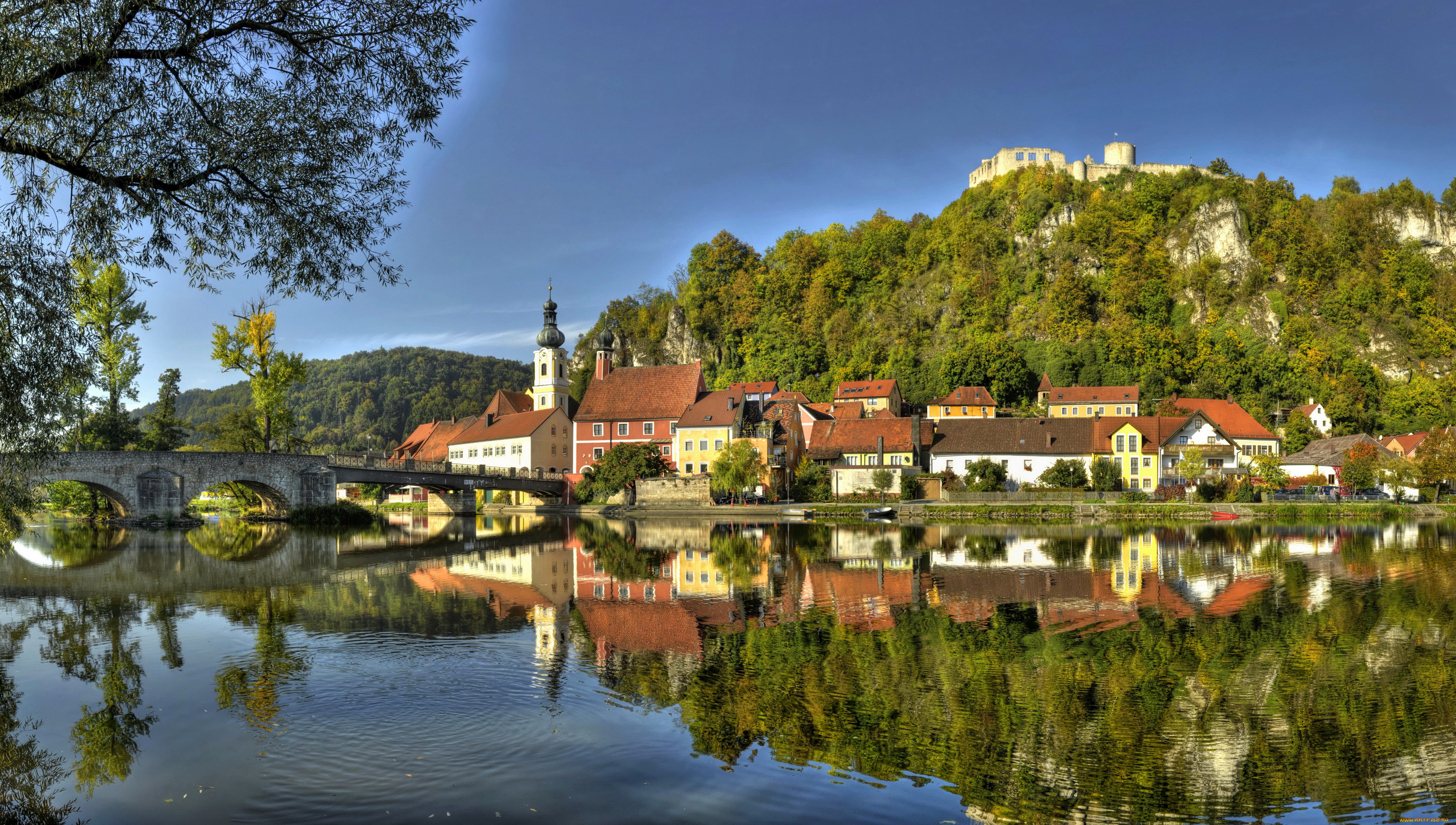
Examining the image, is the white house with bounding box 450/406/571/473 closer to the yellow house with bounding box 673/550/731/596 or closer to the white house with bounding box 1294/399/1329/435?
the yellow house with bounding box 673/550/731/596

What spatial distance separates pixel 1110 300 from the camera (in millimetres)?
105688

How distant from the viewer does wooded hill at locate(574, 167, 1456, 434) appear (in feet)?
311

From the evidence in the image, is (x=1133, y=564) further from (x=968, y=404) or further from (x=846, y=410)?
(x=968, y=404)

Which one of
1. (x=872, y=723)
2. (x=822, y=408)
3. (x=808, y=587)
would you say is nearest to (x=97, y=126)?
(x=872, y=723)

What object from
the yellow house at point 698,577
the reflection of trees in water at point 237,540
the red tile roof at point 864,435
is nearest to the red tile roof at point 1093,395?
the red tile roof at point 864,435

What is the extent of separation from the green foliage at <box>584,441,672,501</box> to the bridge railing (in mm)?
5851

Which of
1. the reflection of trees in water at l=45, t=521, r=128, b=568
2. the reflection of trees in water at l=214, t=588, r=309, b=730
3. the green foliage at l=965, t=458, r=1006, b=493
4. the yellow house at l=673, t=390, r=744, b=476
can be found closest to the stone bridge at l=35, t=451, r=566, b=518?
the reflection of trees in water at l=45, t=521, r=128, b=568

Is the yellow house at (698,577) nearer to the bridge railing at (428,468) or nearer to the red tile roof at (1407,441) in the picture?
the bridge railing at (428,468)

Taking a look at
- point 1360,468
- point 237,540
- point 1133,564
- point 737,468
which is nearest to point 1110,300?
point 1360,468

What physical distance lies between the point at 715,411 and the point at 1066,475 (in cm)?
2682

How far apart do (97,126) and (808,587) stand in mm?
19165

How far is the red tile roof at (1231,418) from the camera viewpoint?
257 ft

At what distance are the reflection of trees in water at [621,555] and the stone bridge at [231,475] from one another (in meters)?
16.1

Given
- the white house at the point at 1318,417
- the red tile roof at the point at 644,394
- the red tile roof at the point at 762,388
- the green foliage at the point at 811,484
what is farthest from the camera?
the red tile roof at the point at 762,388
